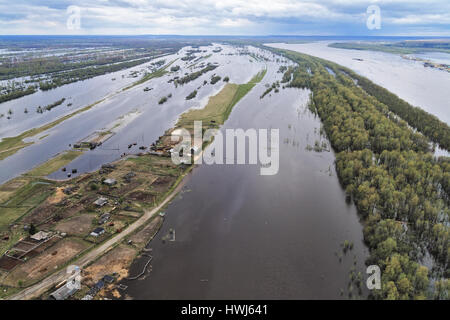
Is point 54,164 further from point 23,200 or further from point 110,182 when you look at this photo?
point 110,182

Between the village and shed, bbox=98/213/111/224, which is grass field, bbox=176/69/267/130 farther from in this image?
shed, bbox=98/213/111/224

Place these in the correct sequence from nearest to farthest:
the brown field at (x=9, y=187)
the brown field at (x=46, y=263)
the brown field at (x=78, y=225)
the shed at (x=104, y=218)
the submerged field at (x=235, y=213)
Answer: the brown field at (x=46, y=263) < the submerged field at (x=235, y=213) < the brown field at (x=78, y=225) < the shed at (x=104, y=218) < the brown field at (x=9, y=187)

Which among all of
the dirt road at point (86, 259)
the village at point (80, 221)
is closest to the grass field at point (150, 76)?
the village at point (80, 221)

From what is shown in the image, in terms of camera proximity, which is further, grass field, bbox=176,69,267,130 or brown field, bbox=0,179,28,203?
grass field, bbox=176,69,267,130

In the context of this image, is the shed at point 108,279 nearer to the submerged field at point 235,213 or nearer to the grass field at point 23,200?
the submerged field at point 235,213

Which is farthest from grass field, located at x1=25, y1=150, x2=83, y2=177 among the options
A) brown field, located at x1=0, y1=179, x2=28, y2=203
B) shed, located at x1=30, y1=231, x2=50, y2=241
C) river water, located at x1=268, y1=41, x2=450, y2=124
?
river water, located at x1=268, y1=41, x2=450, y2=124

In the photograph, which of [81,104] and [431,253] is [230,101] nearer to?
[81,104]

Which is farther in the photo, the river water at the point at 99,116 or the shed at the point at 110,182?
the river water at the point at 99,116
